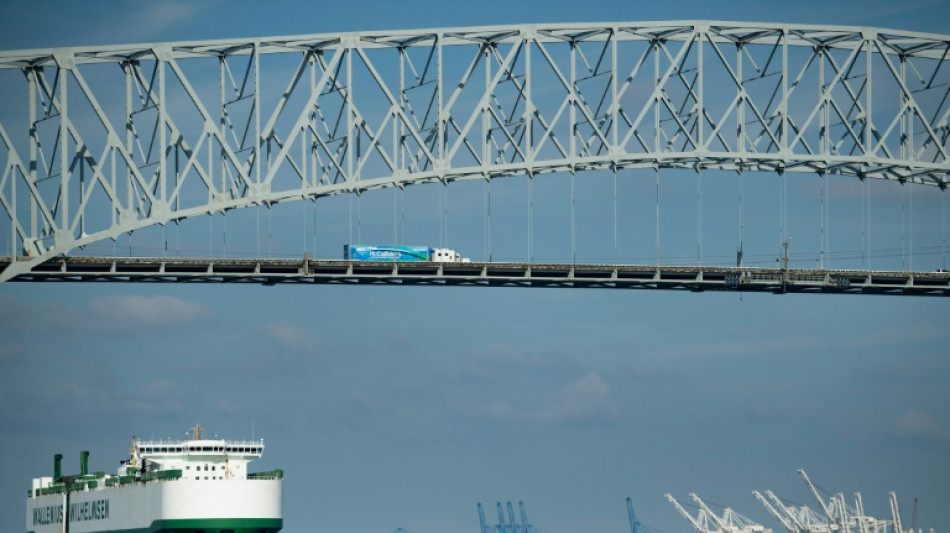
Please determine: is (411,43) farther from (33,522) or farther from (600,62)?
(33,522)

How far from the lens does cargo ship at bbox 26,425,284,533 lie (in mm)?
92688

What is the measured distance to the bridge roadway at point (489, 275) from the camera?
348 ft

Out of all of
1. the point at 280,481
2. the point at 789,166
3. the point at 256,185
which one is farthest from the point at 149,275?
the point at 789,166

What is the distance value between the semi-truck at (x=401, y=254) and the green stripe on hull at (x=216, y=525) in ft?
75.3

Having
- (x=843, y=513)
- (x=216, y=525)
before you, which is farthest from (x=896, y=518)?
(x=216, y=525)

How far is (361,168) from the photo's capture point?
→ 101938 mm

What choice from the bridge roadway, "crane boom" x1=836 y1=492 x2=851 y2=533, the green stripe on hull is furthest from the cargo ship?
"crane boom" x1=836 y1=492 x2=851 y2=533

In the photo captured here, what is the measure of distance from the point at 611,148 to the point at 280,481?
24402 mm

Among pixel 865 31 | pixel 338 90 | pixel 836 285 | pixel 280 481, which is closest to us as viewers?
pixel 280 481

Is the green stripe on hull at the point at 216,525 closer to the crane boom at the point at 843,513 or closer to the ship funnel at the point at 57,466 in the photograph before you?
the ship funnel at the point at 57,466

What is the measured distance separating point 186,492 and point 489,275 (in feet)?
88.1

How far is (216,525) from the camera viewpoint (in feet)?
303

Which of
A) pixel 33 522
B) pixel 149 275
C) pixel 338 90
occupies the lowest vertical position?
pixel 33 522

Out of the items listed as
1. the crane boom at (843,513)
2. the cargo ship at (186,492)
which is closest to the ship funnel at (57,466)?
the cargo ship at (186,492)
